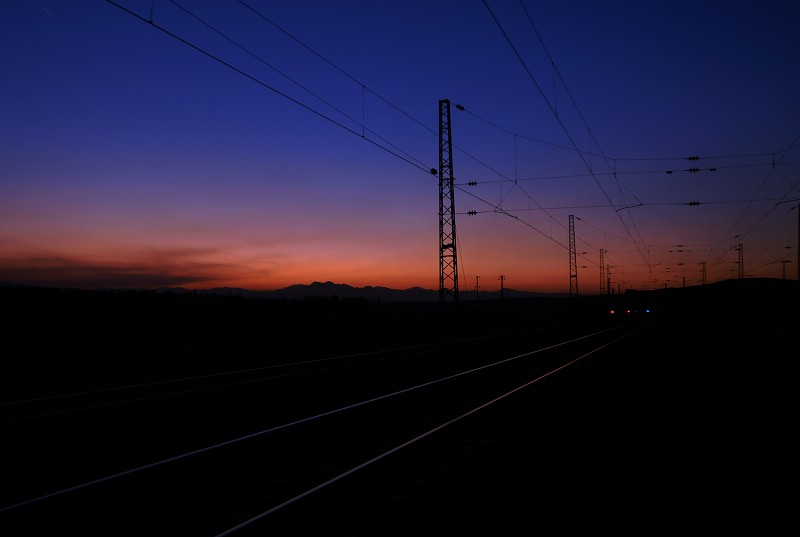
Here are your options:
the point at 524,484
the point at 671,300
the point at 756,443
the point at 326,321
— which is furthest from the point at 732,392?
the point at 671,300

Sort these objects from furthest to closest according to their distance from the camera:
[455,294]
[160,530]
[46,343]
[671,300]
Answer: [671,300]
[455,294]
[46,343]
[160,530]

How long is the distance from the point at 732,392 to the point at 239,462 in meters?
11.6

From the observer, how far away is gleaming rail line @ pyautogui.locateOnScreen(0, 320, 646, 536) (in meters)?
5.14

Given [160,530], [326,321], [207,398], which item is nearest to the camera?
[160,530]

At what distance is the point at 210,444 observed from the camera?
8.59 metres

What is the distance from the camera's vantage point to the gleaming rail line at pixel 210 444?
5145mm

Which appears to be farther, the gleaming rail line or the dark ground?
the dark ground

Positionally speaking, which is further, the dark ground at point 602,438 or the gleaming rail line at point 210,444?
the dark ground at point 602,438

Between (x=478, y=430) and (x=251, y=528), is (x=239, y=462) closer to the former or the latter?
(x=251, y=528)

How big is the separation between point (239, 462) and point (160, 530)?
2.06 meters

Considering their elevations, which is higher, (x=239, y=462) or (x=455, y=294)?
(x=455, y=294)

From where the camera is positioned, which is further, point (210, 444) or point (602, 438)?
point (602, 438)

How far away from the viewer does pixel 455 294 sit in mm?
34500

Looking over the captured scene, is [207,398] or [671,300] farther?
[671,300]
